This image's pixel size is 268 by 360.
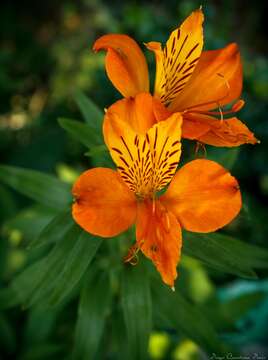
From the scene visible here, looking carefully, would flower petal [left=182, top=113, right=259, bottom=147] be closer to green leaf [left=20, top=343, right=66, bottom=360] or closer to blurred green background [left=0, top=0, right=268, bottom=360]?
blurred green background [left=0, top=0, right=268, bottom=360]

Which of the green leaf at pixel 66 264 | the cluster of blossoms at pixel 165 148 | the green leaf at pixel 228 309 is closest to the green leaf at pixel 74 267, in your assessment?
the green leaf at pixel 66 264

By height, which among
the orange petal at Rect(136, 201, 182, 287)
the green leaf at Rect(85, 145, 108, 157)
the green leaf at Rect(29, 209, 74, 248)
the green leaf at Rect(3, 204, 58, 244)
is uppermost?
the green leaf at Rect(85, 145, 108, 157)

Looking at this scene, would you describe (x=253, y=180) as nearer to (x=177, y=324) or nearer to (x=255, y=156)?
(x=255, y=156)

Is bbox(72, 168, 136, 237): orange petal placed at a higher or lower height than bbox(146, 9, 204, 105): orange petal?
lower

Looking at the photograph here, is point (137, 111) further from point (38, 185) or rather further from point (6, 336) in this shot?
point (6, 336)

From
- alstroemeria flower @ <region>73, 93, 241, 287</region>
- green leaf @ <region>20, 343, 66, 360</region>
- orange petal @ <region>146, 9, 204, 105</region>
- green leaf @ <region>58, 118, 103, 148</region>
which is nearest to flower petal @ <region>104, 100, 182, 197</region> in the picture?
alstroemeria flower @ <region>73, 93, 241, 287</region>

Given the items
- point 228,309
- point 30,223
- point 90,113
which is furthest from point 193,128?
point 228,309

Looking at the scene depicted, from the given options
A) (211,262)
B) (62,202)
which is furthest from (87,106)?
(211,262)
